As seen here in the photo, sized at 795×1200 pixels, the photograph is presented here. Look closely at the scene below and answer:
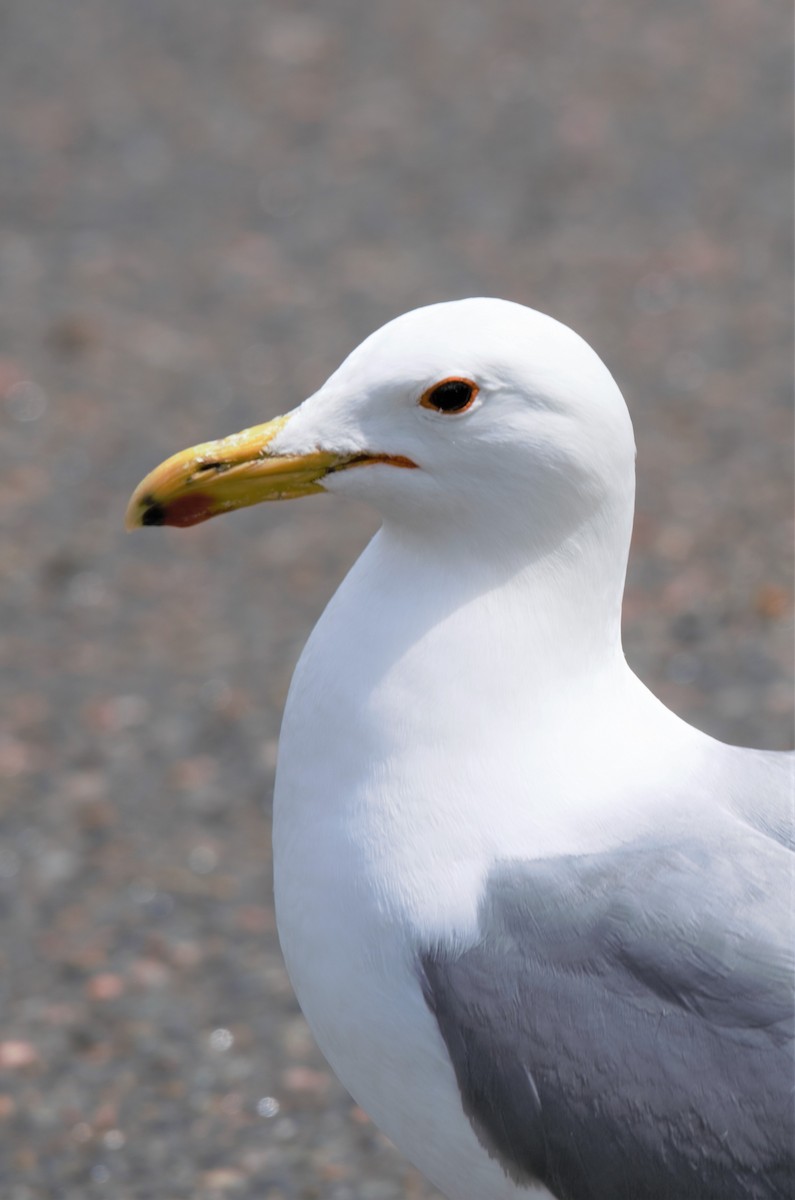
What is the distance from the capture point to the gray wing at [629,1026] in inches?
88.7

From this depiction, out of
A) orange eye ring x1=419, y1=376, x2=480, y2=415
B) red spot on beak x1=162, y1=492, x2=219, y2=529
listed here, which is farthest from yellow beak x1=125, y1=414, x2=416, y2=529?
orange eye ring x1=419, y1=376, x2=480, y2=415

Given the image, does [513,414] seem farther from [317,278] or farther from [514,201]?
[514,201]

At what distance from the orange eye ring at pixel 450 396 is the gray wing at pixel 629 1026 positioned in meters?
0.65

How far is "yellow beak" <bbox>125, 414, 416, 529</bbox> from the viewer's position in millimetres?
2430

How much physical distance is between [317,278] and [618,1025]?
471 cm

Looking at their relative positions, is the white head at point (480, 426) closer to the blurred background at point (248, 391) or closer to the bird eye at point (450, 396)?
the bird eye at point (450, 396)

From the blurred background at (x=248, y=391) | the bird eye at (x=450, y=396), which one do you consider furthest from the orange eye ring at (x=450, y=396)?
the blurred background at (x=248, y=391)

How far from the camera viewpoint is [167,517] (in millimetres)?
2490

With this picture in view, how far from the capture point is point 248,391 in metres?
5.94

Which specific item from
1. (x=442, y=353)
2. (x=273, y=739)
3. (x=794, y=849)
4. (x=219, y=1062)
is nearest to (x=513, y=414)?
(x=442, y=353)

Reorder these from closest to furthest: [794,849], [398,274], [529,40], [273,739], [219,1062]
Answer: [794,849]
[219,1062]
[273,739]
[398,274]
[529,40]

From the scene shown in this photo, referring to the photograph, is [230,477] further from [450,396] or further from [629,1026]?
[629,1026]

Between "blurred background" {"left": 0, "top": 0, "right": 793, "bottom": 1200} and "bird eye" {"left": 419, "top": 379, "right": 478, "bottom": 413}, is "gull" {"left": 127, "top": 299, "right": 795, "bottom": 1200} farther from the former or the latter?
"blurred background" {"left": 0, "top": 0, "right": 793, "bottom": 1200}

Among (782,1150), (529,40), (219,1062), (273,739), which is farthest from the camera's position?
(529,40)
